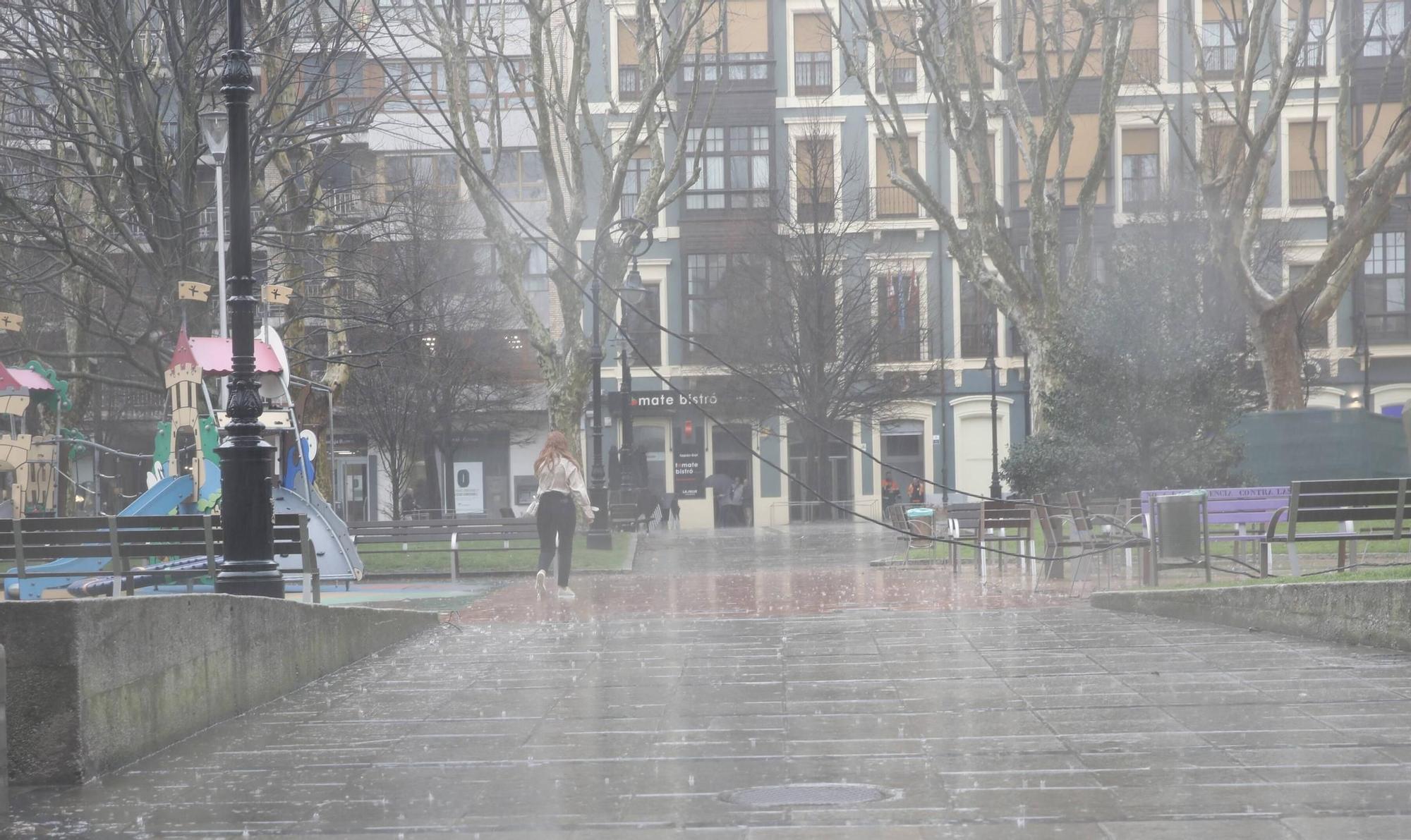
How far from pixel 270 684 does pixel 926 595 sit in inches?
340

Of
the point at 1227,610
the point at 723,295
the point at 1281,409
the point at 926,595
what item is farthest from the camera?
the point at 723,295

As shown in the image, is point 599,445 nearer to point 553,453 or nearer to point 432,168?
point 553,453

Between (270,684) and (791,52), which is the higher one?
(791,52)

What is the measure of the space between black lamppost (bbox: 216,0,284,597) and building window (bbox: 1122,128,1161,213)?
134ft

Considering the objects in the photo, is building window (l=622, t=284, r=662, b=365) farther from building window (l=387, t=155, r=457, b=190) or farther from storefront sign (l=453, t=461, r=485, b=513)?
A: building window (l=387, t=155, r=457, b=190)

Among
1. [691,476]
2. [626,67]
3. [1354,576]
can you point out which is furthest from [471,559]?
[626,67]

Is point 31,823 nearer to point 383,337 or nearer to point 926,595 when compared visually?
point 926,595

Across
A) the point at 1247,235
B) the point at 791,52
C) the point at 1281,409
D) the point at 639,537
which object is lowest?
the point at 639,537

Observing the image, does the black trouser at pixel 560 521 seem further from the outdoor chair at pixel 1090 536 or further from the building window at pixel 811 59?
the building window at pixel 811 59

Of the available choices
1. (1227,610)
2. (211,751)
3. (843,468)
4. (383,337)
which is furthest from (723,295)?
(211,751)

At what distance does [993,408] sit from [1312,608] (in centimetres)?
3546

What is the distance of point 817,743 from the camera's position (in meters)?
6.93

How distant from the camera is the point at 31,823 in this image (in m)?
5.75

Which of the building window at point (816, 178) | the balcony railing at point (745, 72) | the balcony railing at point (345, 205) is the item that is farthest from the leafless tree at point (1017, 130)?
the balcony railing at point (745, 72)
